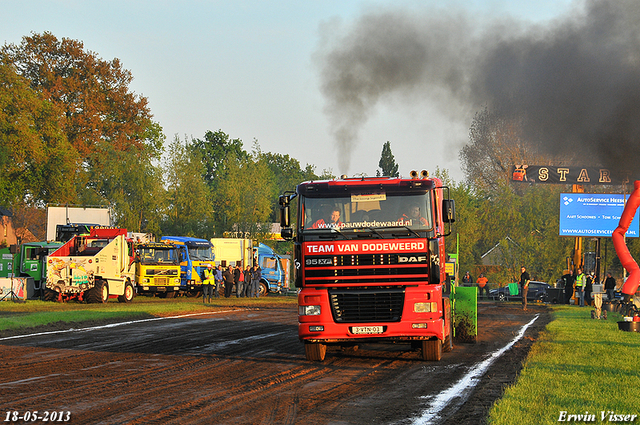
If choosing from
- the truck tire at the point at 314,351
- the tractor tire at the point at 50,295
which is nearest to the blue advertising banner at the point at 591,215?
the tractor tire at the point at 50,295

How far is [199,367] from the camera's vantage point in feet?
39.7

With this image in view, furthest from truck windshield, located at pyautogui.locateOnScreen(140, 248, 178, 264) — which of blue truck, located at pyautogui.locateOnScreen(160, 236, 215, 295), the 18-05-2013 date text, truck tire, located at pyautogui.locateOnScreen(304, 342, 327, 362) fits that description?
the 18-05-2013 date text

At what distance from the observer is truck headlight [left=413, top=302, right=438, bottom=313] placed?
40.1ft

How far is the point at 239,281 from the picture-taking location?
129ft

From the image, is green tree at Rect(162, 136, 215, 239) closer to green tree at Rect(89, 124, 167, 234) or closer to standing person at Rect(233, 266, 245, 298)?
green tree at Rect(89, 124, 167, 234)

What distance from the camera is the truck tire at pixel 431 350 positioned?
13016 mm

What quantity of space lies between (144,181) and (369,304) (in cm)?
4043

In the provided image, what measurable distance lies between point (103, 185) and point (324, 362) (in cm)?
4261

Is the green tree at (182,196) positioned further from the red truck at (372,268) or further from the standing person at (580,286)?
the red truck at (372,268)

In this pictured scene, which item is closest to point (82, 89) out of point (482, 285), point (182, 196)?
point (182, 196)

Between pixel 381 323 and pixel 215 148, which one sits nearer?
pixel 381 323

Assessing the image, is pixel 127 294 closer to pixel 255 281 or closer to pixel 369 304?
pixel 255 281

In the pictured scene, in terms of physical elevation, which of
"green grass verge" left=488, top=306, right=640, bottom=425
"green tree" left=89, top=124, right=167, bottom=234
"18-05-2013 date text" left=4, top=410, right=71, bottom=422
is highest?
"green tree" left=89, top=124, right=167, bottom=234

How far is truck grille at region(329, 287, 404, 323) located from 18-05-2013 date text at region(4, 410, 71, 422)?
547 centimetres
